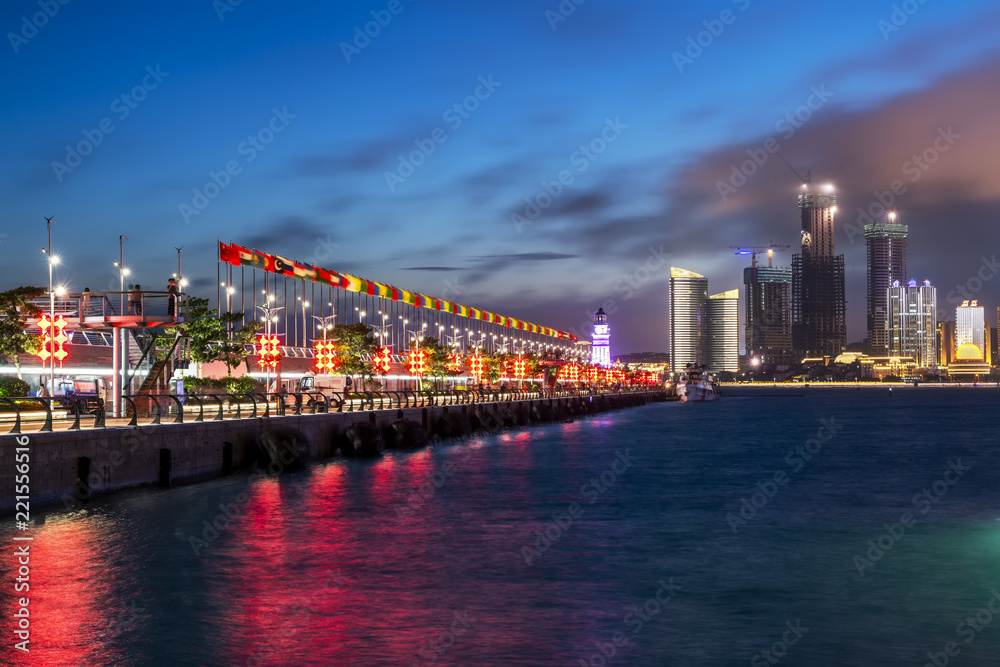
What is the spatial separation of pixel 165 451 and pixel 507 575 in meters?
16.1

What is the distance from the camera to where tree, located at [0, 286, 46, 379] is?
46750mm

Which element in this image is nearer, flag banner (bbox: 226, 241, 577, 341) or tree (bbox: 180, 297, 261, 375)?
flag banner (bbox: 226, 241, 577, 341)

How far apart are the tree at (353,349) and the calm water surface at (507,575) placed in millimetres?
50916

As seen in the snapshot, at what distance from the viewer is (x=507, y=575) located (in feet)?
73.4

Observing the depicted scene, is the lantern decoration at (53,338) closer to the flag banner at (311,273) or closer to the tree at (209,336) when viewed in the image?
the flag banner at (311,273)

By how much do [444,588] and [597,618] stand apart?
3.80 m

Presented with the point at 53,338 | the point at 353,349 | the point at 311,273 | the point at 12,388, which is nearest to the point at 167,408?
the point at 53,338

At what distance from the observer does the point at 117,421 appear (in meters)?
34.0

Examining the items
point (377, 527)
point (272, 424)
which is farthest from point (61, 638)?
point (272, 424)

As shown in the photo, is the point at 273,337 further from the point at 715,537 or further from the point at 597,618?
the point at 597,618

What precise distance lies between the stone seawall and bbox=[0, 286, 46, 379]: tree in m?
14.2

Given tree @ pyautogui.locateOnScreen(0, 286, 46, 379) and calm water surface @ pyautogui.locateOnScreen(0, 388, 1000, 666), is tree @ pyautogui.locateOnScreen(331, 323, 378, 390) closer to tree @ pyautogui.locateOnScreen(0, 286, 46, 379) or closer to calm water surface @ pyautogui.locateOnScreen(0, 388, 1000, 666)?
tree @ pyautogui.locateOnScreen(0, 286, 46, 379)

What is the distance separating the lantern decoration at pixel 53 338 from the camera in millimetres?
Answer: 33906

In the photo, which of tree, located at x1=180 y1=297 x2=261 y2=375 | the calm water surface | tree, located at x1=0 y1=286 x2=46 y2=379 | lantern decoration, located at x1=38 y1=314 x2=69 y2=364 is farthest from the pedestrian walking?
tree, located at x1=180 y1=297 x2=261 y2=375
